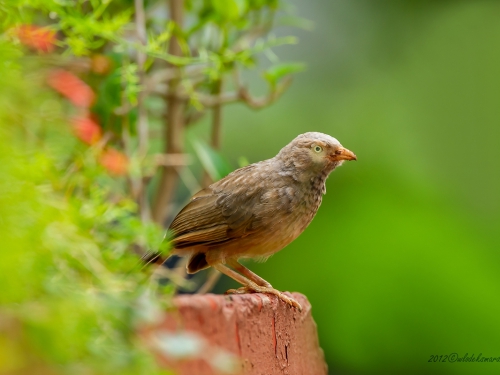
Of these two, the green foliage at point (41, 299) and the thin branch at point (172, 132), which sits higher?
the green foliage at point (41, 299)

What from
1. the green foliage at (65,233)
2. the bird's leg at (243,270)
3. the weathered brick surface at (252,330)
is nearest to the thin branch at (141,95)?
the green foliage at (65,233)

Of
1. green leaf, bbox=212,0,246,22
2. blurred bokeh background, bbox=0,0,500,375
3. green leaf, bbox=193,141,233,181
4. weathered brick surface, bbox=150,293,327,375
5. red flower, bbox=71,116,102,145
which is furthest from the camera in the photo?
blurred bokeh background, bbox=0,0,500,375

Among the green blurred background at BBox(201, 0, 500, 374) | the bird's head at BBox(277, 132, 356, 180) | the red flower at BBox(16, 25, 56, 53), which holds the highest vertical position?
the red flower at BBox(16, 25, 56, 53)

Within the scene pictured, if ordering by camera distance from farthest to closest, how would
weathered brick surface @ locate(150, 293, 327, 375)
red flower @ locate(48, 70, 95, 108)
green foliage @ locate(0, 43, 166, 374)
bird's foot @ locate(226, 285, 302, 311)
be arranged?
bird's foot @ locate(226, 285, 302, 311) < red flower @ locate(48, 70, 95, 108) < weathered brick surface @ locate(150, 293, 327, 375) < green foliage @ locate(0, 43, 166, 374)

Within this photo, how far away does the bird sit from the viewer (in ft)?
10.4

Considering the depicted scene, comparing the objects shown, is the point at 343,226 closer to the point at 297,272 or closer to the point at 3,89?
the point at 297,272

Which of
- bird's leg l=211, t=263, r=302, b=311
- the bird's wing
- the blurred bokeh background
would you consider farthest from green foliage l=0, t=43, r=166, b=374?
the blurred bokeh background

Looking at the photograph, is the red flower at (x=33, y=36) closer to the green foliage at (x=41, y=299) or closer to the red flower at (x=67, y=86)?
the red flower at (x=67, y=86)

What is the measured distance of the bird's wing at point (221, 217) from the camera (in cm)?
316

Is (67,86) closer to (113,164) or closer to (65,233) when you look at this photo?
Result: (113,164)

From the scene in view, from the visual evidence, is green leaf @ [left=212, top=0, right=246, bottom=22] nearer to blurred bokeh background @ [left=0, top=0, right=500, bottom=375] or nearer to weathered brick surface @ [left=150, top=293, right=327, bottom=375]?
blurred bokeh background @ [left=0, top=0, right=500, bottom=375]

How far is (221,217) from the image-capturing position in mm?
3186

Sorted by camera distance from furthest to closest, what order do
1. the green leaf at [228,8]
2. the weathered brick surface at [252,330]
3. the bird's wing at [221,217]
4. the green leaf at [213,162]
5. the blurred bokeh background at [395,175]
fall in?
the blurred bokeh background at [395,175]
the green leaf at [213,162]
the green leaf at [228,8]
the bird's wing at [221,217]
the weathered brick surface at [252,330]

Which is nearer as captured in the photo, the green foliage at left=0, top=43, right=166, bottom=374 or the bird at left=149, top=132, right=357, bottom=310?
the green foliage at left=0, top=43, right=166, bottom=374
